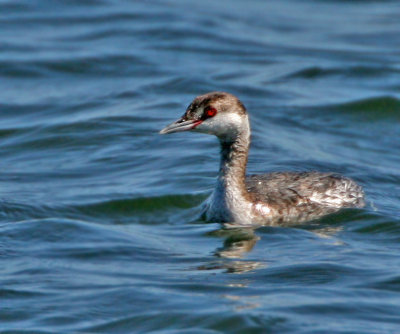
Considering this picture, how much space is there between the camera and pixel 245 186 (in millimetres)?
12617

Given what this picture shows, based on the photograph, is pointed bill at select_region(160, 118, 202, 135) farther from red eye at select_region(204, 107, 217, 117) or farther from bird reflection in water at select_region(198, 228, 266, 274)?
bird reflection in water at select_region(198, 228, 266, 274)

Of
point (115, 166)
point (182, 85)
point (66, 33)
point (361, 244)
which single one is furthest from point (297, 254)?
point (66, 33)

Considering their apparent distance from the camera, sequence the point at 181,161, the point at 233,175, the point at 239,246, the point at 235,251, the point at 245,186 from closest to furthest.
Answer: the point at 235,251
the point at 239,246
the point at 233,175
the point at 245,186
the point at 181,161

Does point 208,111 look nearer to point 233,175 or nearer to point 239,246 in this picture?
point 233,175

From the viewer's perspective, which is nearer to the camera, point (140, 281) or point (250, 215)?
point (140, 281)

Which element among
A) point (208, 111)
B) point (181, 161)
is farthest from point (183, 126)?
point (181, 161)

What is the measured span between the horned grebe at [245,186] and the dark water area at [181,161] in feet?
0.66

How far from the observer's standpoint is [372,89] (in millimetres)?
19781

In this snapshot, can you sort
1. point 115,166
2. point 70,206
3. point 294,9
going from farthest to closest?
point 294,9 < point 115,166 < point 70,206

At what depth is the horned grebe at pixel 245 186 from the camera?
1164cm

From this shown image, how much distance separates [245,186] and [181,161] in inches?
108

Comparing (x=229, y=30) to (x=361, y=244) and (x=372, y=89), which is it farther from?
(x=361, y=244)

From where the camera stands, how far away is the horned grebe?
38.2ft

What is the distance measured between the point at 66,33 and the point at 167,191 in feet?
35.7
